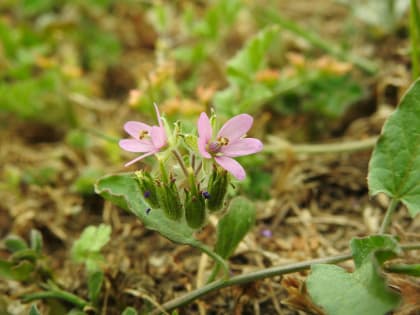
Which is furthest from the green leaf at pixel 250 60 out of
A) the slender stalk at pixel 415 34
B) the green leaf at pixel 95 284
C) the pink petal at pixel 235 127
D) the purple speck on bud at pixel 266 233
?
the green leaf at pixel 95 284

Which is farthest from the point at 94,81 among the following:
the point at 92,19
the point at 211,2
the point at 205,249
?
the point at 205,249

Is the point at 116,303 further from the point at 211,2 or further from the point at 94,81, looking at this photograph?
the point at 211,2

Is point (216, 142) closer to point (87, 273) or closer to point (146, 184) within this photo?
point (146, 184)

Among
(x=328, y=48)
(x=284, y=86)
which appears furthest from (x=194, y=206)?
(x=328, y=48)

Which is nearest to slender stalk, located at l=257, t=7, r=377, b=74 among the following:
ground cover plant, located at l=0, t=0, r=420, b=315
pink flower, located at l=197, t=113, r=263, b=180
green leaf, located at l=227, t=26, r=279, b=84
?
ground cover plant, located at l=0, t=0, r=420, b=315

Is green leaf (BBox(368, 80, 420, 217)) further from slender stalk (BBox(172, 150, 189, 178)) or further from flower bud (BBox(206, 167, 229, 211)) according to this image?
slender stalk (BBox(172, 150, 189, 178))
